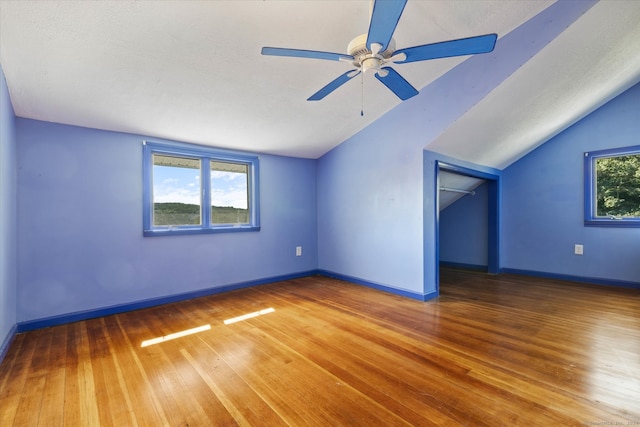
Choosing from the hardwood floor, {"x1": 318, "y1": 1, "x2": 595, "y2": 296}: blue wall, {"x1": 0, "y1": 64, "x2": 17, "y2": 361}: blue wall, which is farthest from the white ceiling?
the hardwood floor

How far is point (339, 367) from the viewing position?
1823mm

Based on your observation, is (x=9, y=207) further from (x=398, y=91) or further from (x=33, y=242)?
(x=398, y=91)

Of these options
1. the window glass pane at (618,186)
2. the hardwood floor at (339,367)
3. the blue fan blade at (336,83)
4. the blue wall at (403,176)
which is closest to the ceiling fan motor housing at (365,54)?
the blue fan blade at (336,83)

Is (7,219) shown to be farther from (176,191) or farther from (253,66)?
(253,66)

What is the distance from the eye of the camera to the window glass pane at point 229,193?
3.70 metres

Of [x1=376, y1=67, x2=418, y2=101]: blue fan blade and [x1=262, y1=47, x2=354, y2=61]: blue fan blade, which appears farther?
[x1=376, y1=67, x2=418, y2=101]: blue fan blade

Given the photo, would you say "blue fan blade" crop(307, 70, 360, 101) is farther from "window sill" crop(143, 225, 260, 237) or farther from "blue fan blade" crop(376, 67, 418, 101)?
"window sill" crop(143, 225, 260, 237)

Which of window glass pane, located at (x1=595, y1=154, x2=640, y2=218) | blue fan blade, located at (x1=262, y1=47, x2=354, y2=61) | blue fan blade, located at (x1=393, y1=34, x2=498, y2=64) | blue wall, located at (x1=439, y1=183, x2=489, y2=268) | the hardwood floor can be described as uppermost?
blue fan blade, located at (x1=262, y1=47, x2=354, y2=61)

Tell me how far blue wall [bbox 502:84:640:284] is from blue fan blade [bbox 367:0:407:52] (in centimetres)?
409

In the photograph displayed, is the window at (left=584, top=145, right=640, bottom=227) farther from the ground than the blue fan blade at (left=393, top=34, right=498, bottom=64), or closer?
closer

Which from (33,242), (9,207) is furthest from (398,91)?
(33,242)

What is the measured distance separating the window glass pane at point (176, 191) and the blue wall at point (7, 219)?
1124mm

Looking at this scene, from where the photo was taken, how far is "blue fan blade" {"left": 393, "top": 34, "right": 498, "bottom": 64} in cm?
140

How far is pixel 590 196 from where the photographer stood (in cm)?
382
